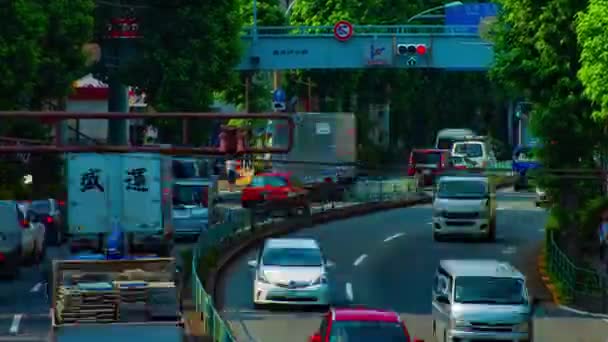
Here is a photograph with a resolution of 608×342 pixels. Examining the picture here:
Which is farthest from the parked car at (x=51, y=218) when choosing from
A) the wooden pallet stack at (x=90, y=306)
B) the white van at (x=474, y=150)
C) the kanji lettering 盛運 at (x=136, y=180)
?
the white van at (x=474, y=150)

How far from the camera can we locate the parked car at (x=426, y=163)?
81.6 meters

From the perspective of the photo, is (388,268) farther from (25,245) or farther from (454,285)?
(454,285)

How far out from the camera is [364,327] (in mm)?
27984

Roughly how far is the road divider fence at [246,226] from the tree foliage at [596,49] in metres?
10.2

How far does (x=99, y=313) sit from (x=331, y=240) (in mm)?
33002

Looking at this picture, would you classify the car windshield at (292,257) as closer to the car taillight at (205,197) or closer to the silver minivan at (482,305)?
the silver minivan at (482,305)

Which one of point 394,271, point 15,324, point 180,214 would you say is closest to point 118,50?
point 180,214

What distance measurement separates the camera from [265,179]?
210 feet

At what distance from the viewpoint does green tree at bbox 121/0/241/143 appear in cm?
6888

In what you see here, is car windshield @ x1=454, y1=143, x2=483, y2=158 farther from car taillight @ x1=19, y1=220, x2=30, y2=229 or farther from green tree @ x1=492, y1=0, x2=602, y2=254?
car taillight @ x1=19, y1=220, x2=30, y2=229

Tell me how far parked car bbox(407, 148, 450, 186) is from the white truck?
3816cm

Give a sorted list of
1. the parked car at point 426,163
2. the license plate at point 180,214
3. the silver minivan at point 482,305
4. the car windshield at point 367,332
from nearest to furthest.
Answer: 1. the car windshield at point 367,332
2. the silver minivan at point 482,305
3. the license plate at point 180,214
4. the parked car at point 426,163

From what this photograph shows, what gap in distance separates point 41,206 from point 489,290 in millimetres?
21910

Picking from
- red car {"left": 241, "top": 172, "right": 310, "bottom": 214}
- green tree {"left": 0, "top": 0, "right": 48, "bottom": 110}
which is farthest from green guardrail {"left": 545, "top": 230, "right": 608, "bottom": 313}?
green tree {"left": 0, "top": 0, "right": 48, "bottom": 110}
